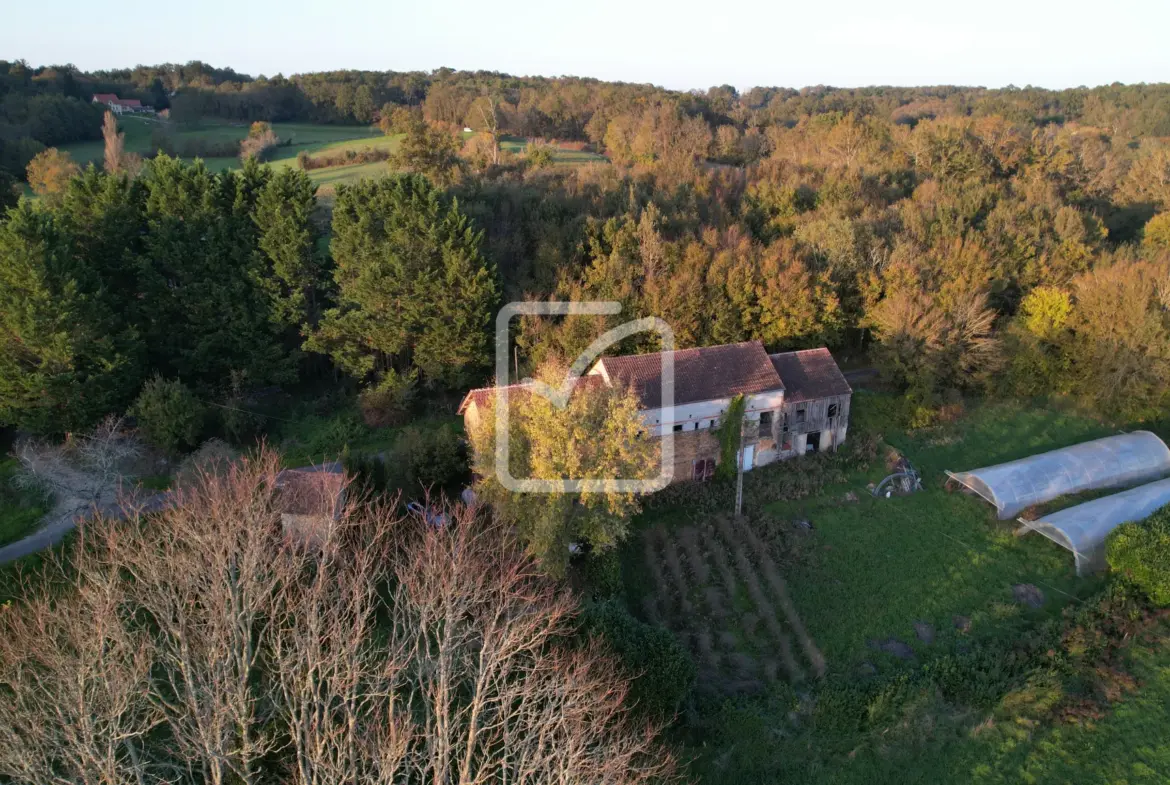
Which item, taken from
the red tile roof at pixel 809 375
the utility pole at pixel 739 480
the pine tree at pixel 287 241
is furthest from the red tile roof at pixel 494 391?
the pine tree at pixel 287 241

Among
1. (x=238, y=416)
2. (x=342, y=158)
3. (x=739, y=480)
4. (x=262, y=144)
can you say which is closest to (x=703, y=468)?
(x=739, y=480)

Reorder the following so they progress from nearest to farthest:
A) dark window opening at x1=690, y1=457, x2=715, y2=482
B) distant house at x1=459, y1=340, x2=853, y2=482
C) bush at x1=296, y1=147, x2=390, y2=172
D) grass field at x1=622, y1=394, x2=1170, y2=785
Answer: grass field at x1=622, y1=394, x2=1170, y2=785 → distant house at x1=459, y1=340, x2=853, y2=482 → dark window opening at x1=690, y1=457, x2=715, y2=482 → bush at x1=296, y1=147, x2=390, y2=172

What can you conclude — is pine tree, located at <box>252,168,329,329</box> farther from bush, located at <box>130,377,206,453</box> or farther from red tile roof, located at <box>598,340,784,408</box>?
red tile roof, located at <box>598,340,784,408</box>

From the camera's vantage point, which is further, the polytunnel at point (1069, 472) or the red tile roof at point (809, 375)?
the red tile roof at point (809, 375)

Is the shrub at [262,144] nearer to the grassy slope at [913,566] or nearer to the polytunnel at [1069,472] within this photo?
the grassy slope at [913,566]

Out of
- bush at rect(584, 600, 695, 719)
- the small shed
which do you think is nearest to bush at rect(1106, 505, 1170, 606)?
bush at rect(584, 600, 695, 719)

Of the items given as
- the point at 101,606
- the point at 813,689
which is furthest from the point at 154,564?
the point at 813,689

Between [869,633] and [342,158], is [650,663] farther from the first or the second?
[342,158]
